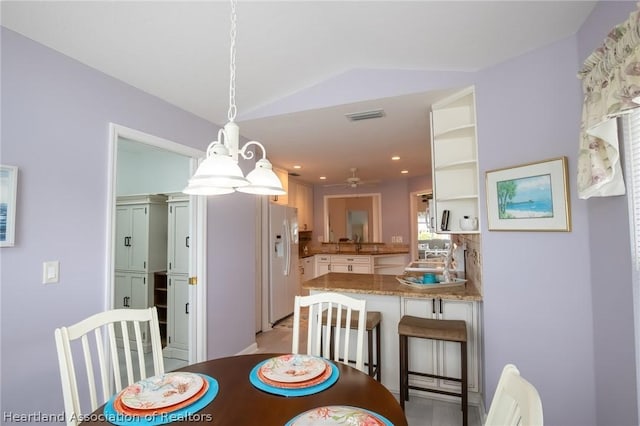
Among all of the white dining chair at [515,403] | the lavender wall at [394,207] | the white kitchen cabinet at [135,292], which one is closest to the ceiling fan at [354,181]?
the lavender wall at [394,207]

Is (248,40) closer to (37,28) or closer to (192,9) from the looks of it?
(192,9)

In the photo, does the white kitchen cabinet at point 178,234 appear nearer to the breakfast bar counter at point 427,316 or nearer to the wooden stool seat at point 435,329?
the breakfast bar counter at point 427,316

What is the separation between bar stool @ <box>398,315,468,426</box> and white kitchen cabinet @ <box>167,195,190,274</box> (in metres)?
2.34

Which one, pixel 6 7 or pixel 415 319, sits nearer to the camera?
pixel 6 7

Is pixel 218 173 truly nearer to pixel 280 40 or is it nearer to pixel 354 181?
pixel 280 40

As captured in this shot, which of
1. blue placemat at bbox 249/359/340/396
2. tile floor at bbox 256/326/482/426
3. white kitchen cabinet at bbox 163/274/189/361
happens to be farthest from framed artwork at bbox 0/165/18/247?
tile floor at bbox 256/326/482/426

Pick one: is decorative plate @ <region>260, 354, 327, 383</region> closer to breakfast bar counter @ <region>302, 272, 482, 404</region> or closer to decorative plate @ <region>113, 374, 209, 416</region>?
decorative plate @ <region>113, 374, 209, 416</region>

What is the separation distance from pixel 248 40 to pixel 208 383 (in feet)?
6.37

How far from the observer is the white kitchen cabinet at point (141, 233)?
360 cm

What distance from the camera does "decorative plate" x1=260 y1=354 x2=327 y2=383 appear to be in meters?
1.28

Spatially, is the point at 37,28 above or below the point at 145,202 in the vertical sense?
above

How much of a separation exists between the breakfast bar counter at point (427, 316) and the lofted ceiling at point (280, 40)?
152 centimetres

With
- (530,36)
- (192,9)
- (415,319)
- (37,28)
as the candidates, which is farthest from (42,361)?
(530,36)

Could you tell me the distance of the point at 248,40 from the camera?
1.99 meters
